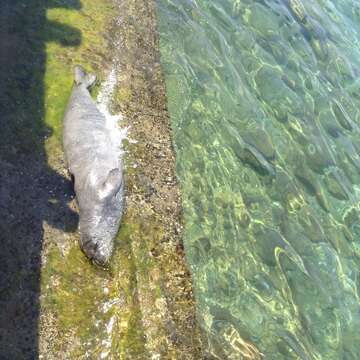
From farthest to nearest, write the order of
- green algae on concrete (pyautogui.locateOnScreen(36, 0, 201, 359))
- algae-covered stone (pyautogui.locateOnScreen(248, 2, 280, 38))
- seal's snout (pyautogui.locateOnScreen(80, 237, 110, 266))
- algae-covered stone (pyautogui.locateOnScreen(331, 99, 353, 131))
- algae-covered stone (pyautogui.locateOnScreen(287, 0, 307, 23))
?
algae-covered stone (pyautogui.locateOnScreen(287, 0, 307, 23)) → algae-covered stone (pyautogui.locateOnScreen(248, 2, 280, 38)) → algae-covered stone (pyautogui.locateOnScreen(331, 99, 353, 131)) → seal's snout (pyautogui.locateOnScreen(80, 237, 110, 266)) → green algae on concrete (pyautogui.locateOnScreen(36, 0, 201, 359))

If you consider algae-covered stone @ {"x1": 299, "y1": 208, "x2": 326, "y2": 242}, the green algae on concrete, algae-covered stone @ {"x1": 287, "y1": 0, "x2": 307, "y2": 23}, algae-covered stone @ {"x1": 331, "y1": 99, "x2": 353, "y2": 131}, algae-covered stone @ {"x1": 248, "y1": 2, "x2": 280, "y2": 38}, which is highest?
algae-covered stone @ {"x1": 287, "y1": 0, "x2": 307, "y2": 23}

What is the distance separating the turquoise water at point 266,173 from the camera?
7.97m

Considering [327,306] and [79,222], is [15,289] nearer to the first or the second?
[79,222]

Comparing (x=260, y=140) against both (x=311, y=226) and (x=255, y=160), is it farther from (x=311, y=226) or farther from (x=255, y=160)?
(x=311, y=226)

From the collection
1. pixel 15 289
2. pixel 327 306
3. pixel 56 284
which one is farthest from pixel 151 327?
pixel 327 306

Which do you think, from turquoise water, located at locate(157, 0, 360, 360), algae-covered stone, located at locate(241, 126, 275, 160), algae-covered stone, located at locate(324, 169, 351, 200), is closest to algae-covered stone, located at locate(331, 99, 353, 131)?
turquoise water, located at locate(157, 0, 360, 360)

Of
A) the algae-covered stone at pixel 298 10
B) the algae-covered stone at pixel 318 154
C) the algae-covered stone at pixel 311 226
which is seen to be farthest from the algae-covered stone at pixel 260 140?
the algae-covered stone at pixel 298 10

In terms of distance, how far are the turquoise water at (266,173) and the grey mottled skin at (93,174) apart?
1.48 m

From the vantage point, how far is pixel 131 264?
761 cm

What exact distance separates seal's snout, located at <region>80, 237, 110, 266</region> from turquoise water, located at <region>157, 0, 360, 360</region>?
157cm

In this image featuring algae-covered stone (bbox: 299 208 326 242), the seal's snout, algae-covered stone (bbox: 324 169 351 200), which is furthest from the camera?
algae-covered stone (bbox: 324 169 351 200)

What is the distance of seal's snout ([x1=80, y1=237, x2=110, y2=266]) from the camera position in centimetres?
732

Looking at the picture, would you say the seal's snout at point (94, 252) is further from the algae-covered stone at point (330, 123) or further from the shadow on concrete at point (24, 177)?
the algae-covered stone at point (330, 123)

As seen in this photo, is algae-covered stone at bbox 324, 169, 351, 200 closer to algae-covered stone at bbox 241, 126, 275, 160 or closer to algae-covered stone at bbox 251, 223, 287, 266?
algae-covered stone at bbox 241, 126, 275, 160
